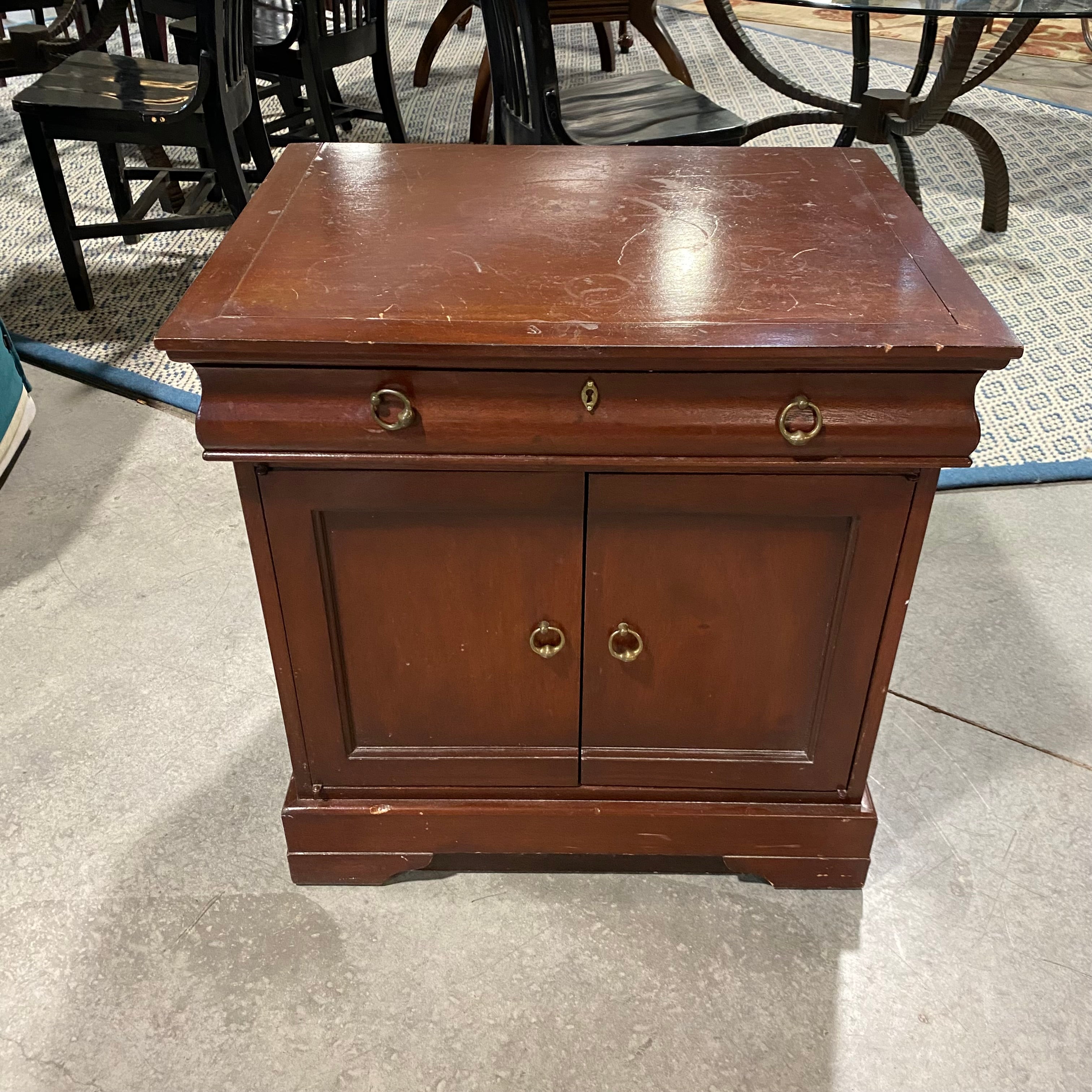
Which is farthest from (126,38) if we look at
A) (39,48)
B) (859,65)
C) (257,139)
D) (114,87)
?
(859,65)

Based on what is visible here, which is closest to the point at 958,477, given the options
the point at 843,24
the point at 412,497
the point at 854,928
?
the point at 854,928

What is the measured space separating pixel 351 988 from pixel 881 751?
84cm

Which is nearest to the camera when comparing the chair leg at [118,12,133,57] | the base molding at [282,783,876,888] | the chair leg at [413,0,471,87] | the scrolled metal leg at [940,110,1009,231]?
the base molding at [282,783,876,888]

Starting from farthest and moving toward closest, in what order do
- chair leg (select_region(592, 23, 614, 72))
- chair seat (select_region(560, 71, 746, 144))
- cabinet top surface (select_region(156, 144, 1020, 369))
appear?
1. chair leg (select_region(592, 23, 614, 72))
2. chair seat (select_region(560, 71, 746, 144))
3. cabinet top surface (select_region(156, 144, 1020, 369))

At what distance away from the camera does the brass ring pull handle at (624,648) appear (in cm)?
112

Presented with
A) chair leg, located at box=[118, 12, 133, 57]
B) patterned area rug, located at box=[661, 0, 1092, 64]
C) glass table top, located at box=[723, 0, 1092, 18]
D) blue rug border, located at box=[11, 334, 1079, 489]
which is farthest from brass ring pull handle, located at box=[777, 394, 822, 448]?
patterned area rug, located at box=[661, 0, 1092, 64]

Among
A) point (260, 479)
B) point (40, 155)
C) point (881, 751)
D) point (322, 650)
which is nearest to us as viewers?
point (260, 479)

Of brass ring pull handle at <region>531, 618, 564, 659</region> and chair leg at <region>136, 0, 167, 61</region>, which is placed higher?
chair leg at <region>136, 0, 167, 61</region>

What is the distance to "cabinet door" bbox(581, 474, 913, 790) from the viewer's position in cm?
101

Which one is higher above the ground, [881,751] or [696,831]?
[696,831]

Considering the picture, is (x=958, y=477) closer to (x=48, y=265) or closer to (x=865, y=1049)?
(x=865, y=1049)

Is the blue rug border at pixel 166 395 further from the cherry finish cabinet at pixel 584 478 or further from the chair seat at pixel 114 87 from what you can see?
the cherry finish cabinet at pixel 584 478

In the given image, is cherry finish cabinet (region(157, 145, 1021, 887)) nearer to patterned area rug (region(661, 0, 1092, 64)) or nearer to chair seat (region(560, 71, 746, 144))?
chair seat (region(560, 71, 746, 144))

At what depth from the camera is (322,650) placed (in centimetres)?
113
